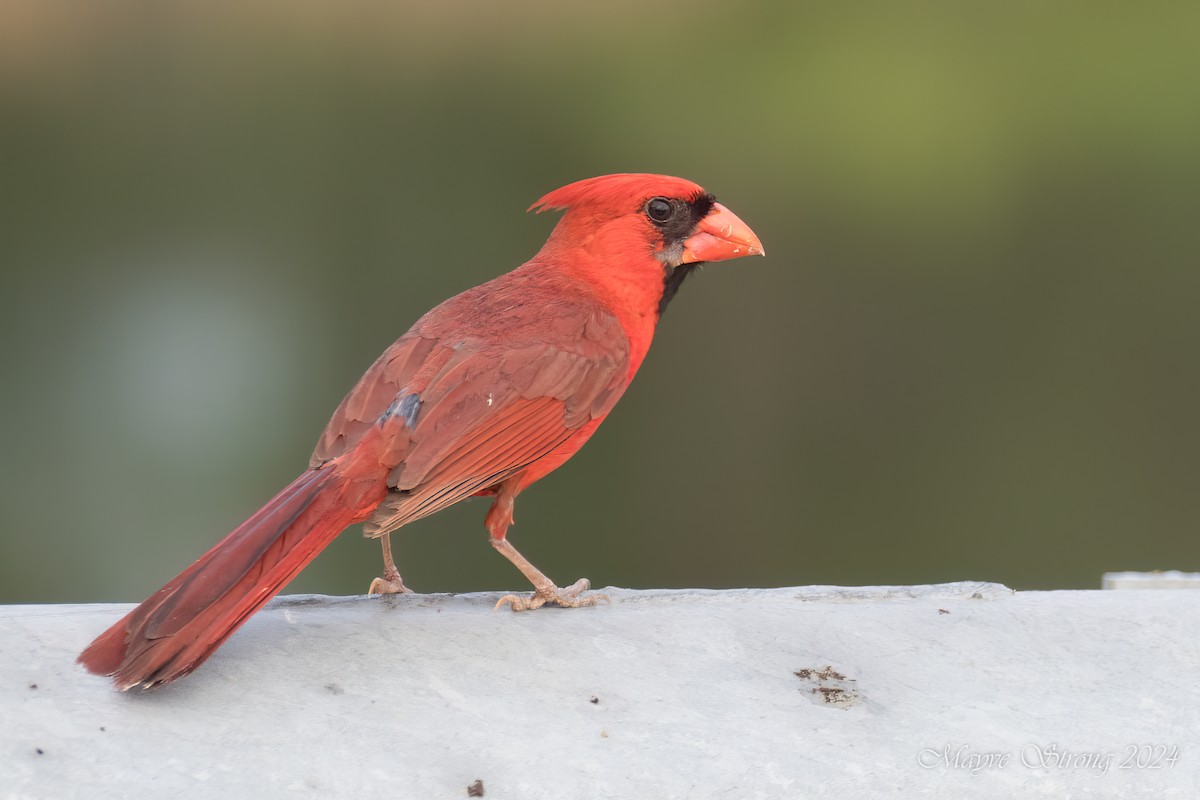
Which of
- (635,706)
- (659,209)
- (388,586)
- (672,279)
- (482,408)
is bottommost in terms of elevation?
(388,586)

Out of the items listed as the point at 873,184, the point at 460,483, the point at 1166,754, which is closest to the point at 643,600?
the point at 460,483

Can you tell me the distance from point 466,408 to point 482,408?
24 millimetres

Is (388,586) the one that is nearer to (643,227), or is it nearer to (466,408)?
(466,408)

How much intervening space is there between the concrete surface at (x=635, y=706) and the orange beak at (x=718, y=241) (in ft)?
2.23

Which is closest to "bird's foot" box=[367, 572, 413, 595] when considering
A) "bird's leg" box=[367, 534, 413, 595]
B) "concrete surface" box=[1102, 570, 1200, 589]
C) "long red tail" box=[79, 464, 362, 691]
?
"bird's leg" box=[367, 534, 413, 595]

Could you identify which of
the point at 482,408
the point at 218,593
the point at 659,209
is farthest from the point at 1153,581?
the point at 218,593

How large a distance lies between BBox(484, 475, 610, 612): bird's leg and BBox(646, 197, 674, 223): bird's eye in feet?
1.74

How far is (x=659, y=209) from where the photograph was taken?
224 cm

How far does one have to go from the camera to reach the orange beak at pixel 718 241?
226cm

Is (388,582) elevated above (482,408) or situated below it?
below

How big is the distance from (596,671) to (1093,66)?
2634 millimetres

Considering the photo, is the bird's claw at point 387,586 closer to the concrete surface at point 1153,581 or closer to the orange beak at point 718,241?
the orange beak at point 718,241

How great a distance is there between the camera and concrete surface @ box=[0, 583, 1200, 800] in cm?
133

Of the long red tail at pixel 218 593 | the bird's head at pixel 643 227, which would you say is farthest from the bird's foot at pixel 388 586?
the bird's head at pixel 643 227
